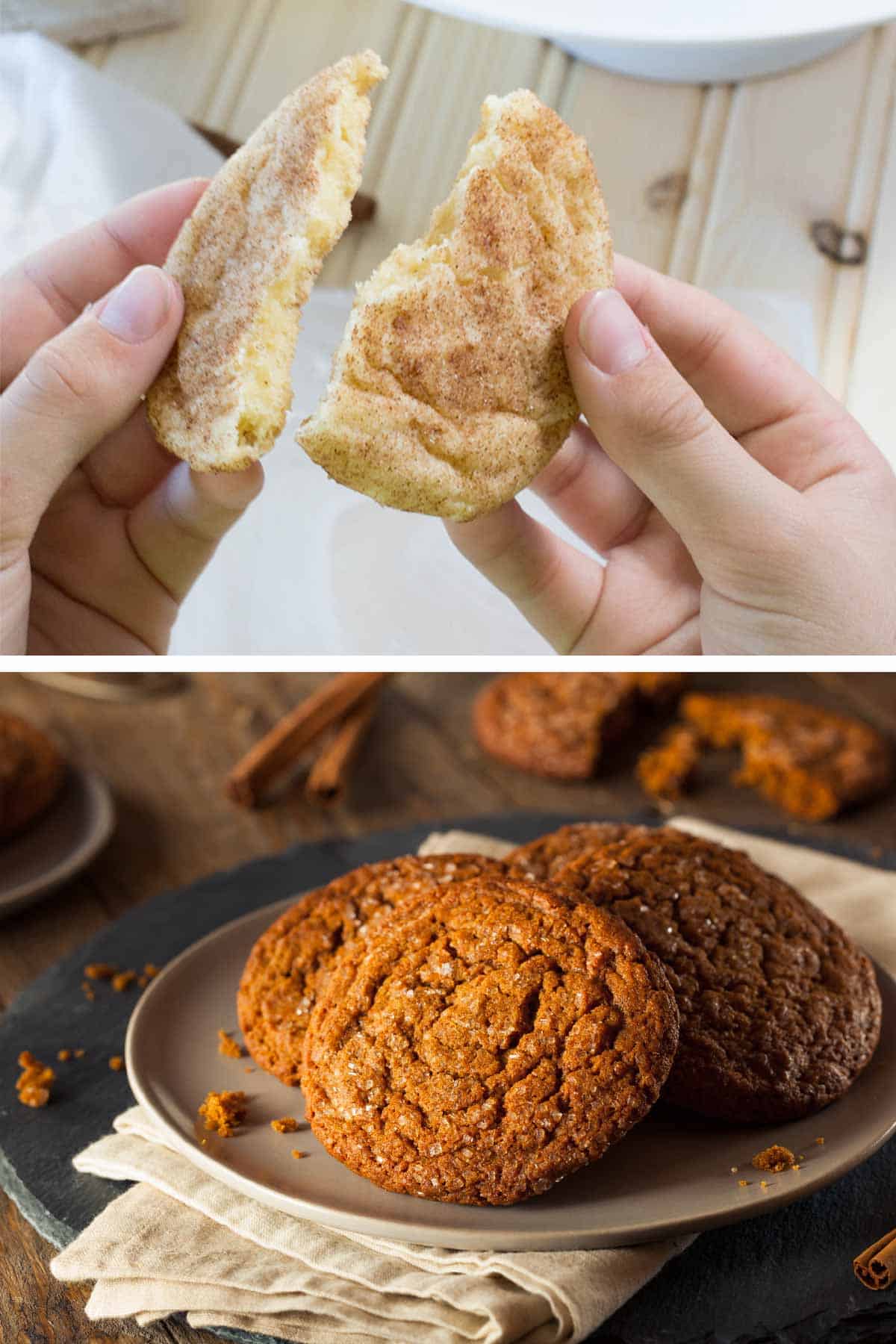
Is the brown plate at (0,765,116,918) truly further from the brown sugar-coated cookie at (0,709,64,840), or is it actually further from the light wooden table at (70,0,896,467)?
→ the light wooden table at (70,0,896,467)

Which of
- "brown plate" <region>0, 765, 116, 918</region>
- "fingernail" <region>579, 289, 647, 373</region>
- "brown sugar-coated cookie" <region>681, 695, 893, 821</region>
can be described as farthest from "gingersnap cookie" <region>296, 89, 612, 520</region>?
"brown sugar-coated cookie" <region>681, 695, 893, 821</region>

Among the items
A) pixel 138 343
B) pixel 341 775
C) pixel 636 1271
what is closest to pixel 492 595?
pixel 138 343

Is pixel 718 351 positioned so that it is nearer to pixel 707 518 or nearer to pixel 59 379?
pixel 707 518

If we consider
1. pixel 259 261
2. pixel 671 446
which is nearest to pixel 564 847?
pixel 671 446

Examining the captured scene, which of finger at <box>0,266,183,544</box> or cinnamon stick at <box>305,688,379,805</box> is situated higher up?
finger at <box>0,266,183,544</box>

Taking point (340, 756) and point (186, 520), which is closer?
point (186, 520)

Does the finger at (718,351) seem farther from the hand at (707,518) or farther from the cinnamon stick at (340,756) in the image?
the cinnamon stick at (340,756)

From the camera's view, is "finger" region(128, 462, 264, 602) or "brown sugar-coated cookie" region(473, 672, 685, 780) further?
"brown sugar-coated cookie" region(473, 672, 685, 780)
